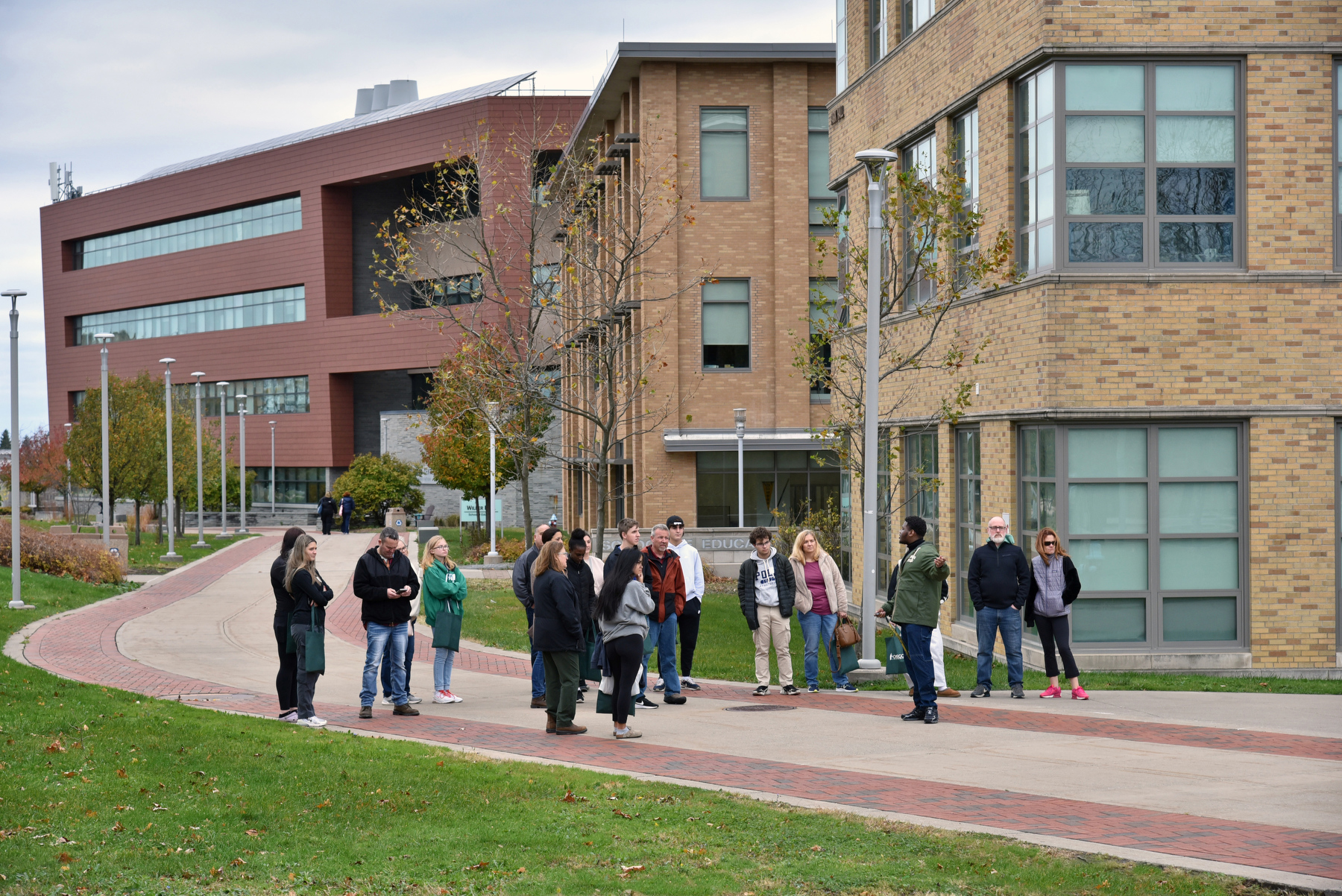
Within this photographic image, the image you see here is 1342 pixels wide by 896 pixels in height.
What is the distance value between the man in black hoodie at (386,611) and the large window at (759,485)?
900 inches

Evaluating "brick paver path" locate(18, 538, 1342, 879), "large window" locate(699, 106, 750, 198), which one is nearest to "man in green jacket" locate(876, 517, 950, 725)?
"brick paver path" locate(18, 538, 1342, 879)

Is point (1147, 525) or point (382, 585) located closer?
point (382, 585)

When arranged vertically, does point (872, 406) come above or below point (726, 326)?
below

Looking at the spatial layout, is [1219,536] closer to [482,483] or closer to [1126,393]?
[1126,393]

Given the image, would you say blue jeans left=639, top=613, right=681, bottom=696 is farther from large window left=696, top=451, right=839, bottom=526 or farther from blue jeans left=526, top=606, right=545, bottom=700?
large window left=696, top=451, right=839, bottom=526

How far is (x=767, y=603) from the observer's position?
14445 millimetres

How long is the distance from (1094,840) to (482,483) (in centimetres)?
4102

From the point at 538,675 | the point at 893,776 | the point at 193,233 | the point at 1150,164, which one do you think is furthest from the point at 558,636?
the point at 193,233

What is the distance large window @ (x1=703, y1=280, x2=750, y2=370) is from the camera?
35.2 metres

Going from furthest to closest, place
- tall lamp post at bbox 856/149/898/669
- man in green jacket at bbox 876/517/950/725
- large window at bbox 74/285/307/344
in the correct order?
large window at bbox 74/285/307/344 < tall lamp post at bbox 856/149/898/669 < man in green jacket at bbox 876/517/950/725

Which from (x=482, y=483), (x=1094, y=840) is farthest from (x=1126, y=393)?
(x=482, y=483)

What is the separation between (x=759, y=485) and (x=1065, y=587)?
22.6m

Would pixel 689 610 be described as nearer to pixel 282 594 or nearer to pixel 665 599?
pixel 665 599

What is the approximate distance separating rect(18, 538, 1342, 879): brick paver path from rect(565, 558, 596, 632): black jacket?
1.18 metres
